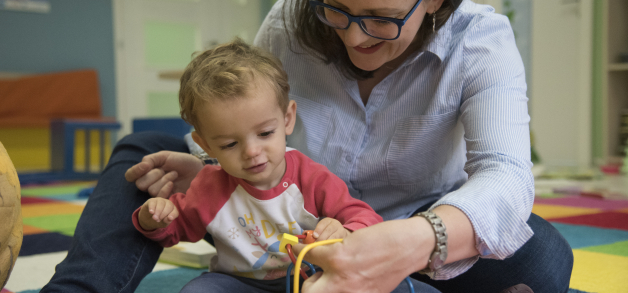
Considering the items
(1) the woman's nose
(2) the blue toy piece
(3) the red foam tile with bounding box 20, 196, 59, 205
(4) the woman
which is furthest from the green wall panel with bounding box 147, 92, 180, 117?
(1) the woman's nose

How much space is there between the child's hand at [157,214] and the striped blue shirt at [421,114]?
1.08 ft

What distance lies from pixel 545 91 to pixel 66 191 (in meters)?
3.93

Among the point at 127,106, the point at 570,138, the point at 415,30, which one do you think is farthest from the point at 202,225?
the point at 127,106

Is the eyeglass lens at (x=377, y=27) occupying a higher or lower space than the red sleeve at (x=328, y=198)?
higher

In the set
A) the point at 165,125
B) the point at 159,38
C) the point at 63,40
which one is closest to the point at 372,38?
the point at 165,125

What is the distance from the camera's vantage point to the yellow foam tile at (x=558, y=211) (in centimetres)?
216

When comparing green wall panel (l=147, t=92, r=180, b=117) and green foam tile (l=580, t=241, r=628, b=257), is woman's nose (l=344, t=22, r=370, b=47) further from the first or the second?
green wall panel (l=147, t=92, r=180, b=117)

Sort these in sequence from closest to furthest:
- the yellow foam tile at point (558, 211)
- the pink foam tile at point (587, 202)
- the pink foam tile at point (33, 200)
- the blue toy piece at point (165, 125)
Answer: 1. the yellow foam tile at point (558, 211)
2. the pink foam tile at point (587, 202)
3. the pink foam tile at point (33, 200)
4. the blue toy piece at point (165, 125)

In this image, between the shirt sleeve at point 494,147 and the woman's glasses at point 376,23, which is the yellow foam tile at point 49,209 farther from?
the shirt sleeve at point 494,147

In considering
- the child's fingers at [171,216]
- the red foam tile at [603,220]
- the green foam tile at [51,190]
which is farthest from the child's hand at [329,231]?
the green foam tile at [51,190]

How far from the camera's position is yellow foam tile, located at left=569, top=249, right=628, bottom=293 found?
3.69 ft

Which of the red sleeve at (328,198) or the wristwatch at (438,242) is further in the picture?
the red sleeve at (328,198)

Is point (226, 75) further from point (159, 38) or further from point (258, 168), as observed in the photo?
point (159, 38)

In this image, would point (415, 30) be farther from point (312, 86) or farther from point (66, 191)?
point (66, 191)
